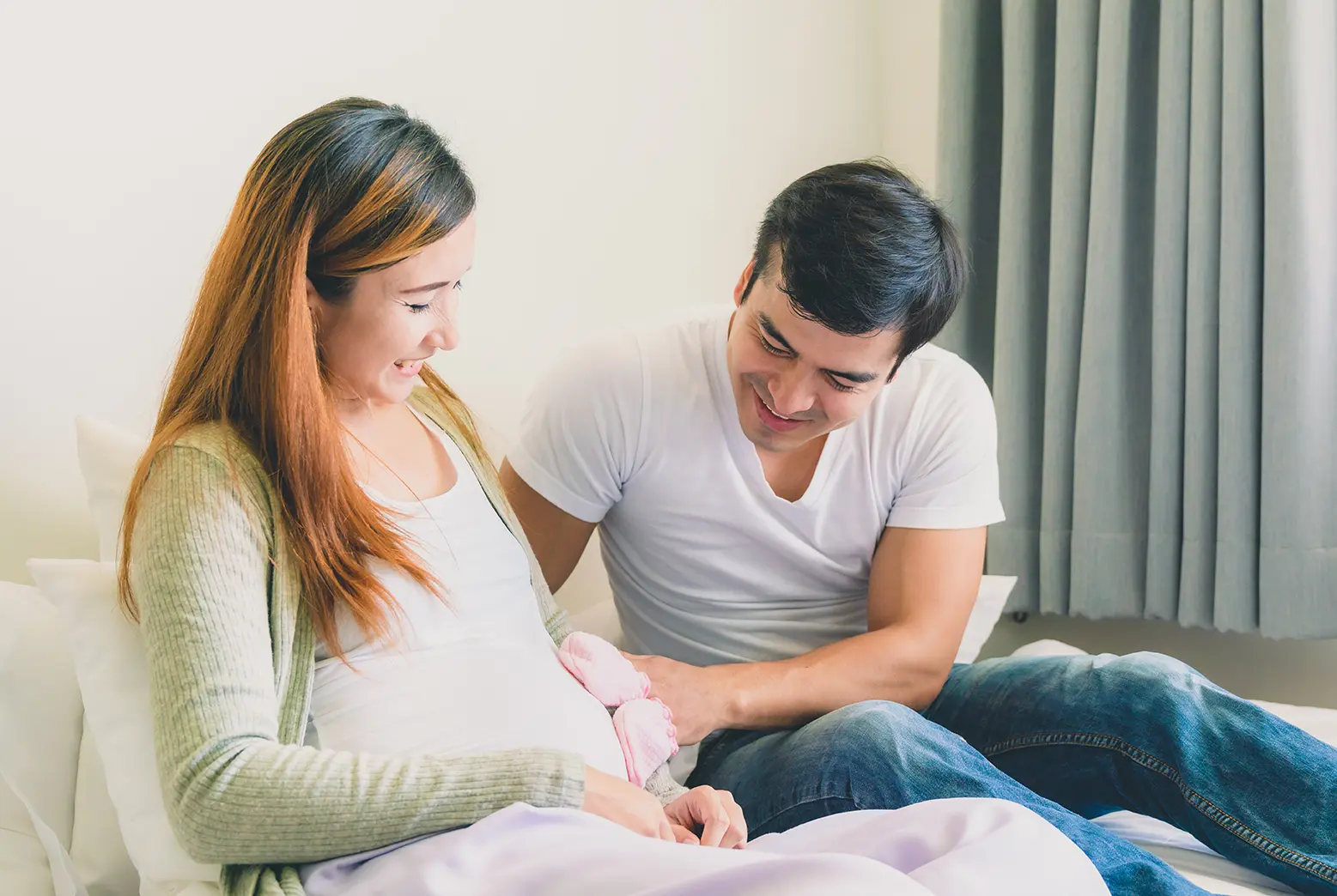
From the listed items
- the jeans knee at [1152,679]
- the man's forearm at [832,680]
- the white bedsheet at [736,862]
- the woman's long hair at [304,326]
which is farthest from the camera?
the man's forearm at [832,680]

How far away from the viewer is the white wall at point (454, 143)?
133 cm

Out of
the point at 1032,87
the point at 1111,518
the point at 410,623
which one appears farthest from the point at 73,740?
the point at 1032,87

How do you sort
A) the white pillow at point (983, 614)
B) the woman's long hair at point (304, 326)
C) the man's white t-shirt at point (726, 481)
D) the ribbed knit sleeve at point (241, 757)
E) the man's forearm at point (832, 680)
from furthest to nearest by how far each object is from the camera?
1. the white pillow at point (983, 614)
2. the man's white t-shirt at point (726, 481)
3. the man's forearm at point (832, 680)
4. the woman's long hair at point (304, 326)
5. the ribbed knit sleeve at point (241, 757)

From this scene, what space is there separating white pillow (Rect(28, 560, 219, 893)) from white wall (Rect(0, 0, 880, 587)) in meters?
0.30

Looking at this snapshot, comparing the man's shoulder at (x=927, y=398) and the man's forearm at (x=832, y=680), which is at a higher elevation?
the man's shoulder at (x=927, y=398)

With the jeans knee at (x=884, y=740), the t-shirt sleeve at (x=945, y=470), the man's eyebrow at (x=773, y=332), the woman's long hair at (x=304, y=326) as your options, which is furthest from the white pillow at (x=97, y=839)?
the t-shirt sleeve at (x=945, y=470)

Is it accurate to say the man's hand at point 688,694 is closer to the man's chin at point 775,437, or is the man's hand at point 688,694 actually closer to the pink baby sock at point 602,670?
the pink baby sock at point 602,670

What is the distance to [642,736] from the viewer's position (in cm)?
123

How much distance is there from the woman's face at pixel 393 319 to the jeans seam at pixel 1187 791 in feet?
2.58

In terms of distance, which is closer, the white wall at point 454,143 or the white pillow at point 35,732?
the white pillow at point 35,732

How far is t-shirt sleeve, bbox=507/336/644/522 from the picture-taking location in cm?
148

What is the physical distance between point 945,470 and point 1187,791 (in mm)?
467

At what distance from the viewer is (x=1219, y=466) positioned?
6.12 feet

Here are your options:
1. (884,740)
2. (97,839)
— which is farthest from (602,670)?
(97,839)
